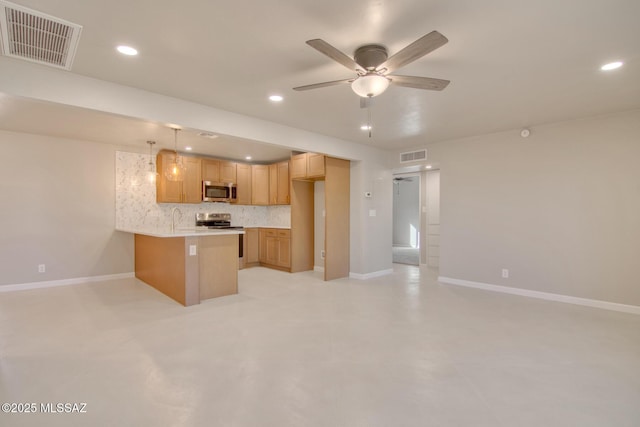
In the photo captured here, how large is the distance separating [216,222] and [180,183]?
1.15m

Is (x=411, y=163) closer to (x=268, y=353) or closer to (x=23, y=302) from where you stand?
(x=268, y=353)

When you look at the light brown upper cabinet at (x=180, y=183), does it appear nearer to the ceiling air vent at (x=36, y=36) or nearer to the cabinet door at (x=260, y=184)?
the cabinet door at (x=260, y=184)

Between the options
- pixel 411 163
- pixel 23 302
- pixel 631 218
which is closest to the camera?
pixel 631 218

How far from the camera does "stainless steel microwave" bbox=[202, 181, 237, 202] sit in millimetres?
6398

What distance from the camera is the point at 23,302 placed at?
13.5 feet

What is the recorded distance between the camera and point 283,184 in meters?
6.75

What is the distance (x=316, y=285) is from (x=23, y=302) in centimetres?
407

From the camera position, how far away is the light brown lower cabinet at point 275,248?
631 centimetres

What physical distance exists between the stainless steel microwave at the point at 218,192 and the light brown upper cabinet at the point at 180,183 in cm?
12

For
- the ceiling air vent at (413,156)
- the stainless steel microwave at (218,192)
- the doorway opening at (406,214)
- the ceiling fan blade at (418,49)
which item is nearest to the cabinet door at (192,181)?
the stainless steel microwave at (218,192)

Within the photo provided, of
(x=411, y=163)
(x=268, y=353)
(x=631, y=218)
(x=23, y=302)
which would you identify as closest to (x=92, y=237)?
(x=23, y=302)

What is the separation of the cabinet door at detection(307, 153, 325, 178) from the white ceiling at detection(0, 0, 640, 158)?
61.8 inches

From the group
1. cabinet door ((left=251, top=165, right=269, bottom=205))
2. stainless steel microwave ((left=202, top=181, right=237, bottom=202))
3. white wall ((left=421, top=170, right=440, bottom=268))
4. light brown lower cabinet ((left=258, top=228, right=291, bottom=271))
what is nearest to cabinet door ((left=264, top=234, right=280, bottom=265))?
light brown lower cabinet ((left=258, top=228, right=291, bottom=271))

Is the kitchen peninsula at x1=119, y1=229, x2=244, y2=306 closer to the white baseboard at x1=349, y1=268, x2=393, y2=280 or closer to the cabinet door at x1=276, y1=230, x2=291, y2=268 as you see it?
the cabinet door at x1=276, y1=230, x2=291, y2=268
